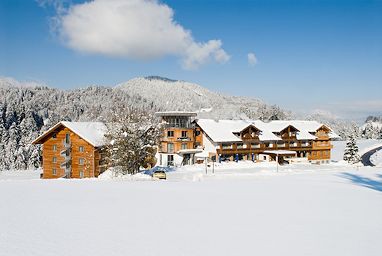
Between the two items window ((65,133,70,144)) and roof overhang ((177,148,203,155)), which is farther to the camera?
roof overhang ((177,148,203,155))

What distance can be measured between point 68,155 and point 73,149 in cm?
119

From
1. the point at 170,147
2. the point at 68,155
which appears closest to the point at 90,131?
the point at 68,155

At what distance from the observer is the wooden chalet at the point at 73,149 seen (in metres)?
44.8

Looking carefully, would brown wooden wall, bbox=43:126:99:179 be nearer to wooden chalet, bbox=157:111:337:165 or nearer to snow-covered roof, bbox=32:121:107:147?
snow-covered roof, bbox=32:121:107:147

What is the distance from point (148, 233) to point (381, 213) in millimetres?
11224

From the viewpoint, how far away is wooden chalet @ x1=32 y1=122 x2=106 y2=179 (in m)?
44.8

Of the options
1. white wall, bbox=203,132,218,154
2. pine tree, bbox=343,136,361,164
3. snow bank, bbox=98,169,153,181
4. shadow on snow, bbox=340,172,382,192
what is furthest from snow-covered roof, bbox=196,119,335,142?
shadow on snow, bbox=340,172,382,192

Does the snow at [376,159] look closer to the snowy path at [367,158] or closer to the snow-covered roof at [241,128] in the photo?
the snowy path at [367,158]

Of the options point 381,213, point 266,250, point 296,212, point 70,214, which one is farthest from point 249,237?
point 381,213

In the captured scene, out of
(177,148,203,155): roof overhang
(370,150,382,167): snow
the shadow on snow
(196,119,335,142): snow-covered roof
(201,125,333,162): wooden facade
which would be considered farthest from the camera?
(370,150,382,167): snow

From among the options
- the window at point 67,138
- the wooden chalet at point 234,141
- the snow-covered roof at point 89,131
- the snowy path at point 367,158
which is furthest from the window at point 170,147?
the snowy path at point 367,158

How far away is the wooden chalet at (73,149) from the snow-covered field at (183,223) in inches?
1005

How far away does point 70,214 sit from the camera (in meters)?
13.2

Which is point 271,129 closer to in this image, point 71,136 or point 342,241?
point 71,136
